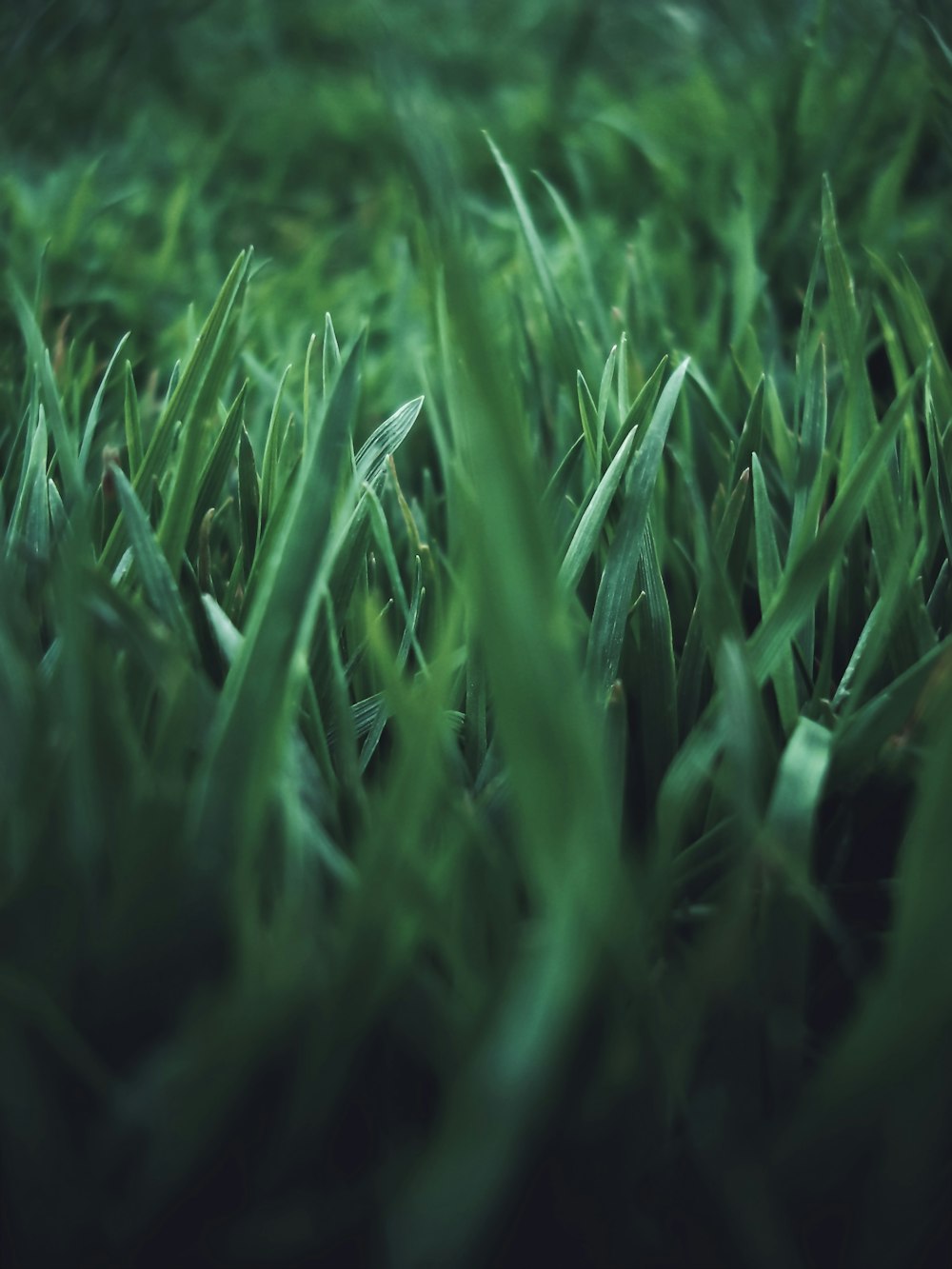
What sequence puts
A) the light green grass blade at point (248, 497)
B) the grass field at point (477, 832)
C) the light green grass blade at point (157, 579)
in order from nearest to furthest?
1. the grass field at point (477, 832)
2. the light green grass blade at point (157, 579)
3. the light green grass blade at point (248, 497)

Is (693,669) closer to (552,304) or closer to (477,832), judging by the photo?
(477,832)

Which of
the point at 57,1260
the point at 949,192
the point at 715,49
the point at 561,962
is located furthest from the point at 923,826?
the point at 715,49

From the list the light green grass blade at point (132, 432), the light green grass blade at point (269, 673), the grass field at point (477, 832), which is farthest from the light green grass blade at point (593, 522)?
the light green grass blade at point (132, 432)

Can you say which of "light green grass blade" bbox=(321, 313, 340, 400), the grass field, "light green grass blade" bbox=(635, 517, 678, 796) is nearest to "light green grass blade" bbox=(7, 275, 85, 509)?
the grass field

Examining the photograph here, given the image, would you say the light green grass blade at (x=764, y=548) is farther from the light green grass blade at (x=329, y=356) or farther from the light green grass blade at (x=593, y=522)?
the light green grass blade at (x=329, y=356)

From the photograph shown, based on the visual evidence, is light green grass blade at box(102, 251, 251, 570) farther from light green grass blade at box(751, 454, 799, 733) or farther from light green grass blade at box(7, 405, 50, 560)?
light green grass blade at box(751, 454, 799, 733)

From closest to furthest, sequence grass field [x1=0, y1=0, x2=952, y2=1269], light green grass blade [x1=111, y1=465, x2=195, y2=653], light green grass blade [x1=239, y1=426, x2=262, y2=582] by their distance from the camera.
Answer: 1. grass field [x1=0, y1=0, x2=952, y2=1269]
2. light green grass blade [x1=111, y1=465, x2=195, y2=653]
3. light green grass blade [x1=239, y1=426, x2=262, y2=582]

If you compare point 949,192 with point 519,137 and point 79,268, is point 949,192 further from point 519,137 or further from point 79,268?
point 79,268

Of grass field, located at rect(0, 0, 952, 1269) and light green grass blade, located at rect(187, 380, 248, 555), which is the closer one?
grass field, located at rect(0, 0, 952, 1269)

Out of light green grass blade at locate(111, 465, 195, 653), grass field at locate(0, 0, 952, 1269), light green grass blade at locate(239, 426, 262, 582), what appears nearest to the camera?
grass field at locate(0, 0, 952, 1269)
